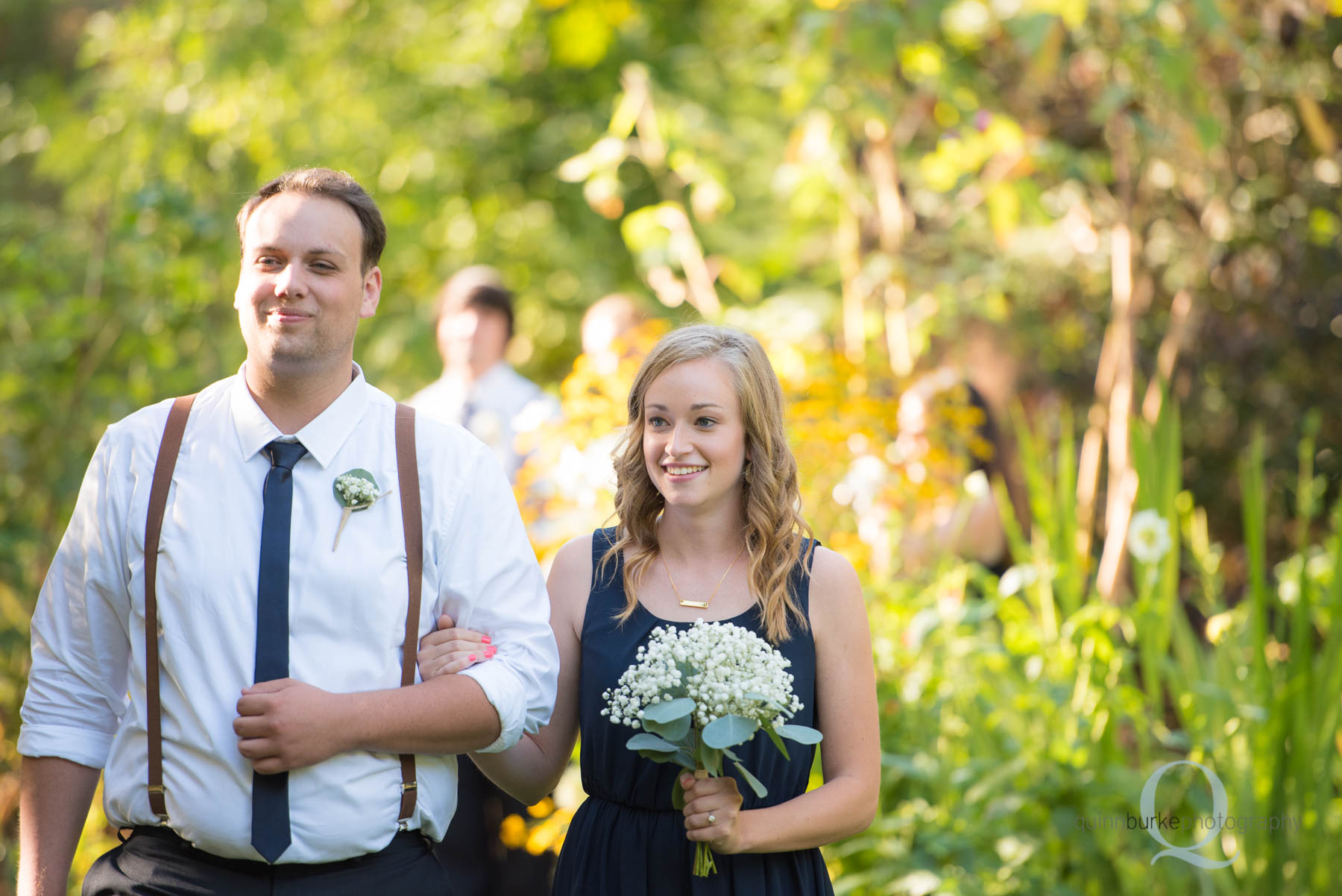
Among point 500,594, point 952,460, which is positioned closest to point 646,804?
point 500,594

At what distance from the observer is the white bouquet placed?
196cm

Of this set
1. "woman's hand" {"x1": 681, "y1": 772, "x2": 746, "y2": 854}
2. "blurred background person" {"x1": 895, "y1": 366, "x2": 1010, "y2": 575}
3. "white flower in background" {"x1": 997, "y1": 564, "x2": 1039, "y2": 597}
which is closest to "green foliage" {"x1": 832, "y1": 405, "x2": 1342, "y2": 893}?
"white flower in background" {"x1": 997, "y1": 564, "x2": 1039, "y2": 597}

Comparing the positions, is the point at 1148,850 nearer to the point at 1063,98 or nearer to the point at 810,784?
the point at 810,784

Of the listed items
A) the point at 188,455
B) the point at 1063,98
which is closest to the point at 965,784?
the point at 188,455

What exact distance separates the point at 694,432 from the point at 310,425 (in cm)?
75

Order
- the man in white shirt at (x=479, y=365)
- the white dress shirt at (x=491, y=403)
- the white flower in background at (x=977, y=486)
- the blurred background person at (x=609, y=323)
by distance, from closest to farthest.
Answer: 1. the white flower in background at (x=977, y=486)
2. the blurred background person at (x=609, y=323)
3. the white dress shirt at (x=491, y=403)
4. the man in white shirt at (x=479, y=365)

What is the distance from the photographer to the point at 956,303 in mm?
5516

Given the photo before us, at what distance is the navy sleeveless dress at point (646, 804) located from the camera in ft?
7.29

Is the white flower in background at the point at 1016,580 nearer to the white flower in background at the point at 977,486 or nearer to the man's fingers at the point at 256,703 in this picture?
the white flower in background at the point at 977,486

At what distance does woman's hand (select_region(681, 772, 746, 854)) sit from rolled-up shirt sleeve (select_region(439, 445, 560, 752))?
32cm

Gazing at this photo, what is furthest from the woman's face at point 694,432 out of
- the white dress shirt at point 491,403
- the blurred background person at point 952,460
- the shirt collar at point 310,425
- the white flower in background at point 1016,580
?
the white dress shirt at point 491,403

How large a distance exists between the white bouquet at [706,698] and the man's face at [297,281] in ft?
2.70

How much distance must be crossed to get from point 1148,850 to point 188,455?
2.79 metres
